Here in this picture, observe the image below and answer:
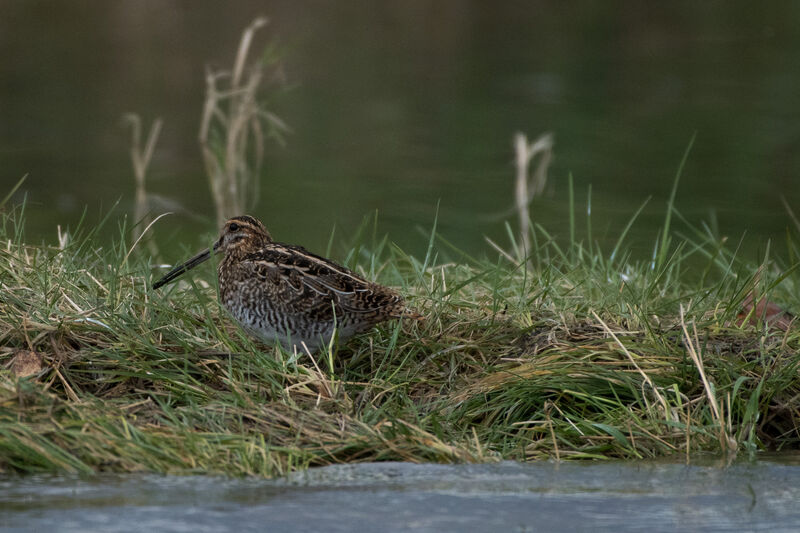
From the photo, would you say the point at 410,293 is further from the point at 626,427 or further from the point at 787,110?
the point at 787,110

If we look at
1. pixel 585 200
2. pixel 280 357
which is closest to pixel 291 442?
pixel 280 357

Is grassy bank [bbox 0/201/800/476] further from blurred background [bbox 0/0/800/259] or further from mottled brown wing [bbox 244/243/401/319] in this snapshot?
blurred background [bbox 0/0/800/259]

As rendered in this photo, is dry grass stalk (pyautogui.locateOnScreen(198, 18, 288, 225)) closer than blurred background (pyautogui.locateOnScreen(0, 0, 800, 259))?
Yes

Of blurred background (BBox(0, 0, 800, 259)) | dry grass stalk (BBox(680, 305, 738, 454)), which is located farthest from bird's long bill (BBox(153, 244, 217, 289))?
dry grass stalk (BBox(680, 305, 738, 454))

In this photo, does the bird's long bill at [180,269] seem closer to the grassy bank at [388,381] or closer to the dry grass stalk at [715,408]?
the grassy bank at [388,381]

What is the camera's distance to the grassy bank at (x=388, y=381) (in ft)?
12.6

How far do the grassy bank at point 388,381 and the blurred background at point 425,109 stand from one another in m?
1.49

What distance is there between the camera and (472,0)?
24859mm

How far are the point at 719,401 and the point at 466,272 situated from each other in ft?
5.44

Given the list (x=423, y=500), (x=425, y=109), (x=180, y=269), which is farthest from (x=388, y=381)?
(x=425, y=109)

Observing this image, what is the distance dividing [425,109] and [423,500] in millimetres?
12415

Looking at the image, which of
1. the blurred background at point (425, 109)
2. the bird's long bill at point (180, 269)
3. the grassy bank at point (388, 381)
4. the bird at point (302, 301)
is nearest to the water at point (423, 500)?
the grassy bank at point (388, 381)

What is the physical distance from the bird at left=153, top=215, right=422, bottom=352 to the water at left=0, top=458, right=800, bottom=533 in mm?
1013

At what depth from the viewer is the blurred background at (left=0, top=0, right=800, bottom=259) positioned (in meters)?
10.7
